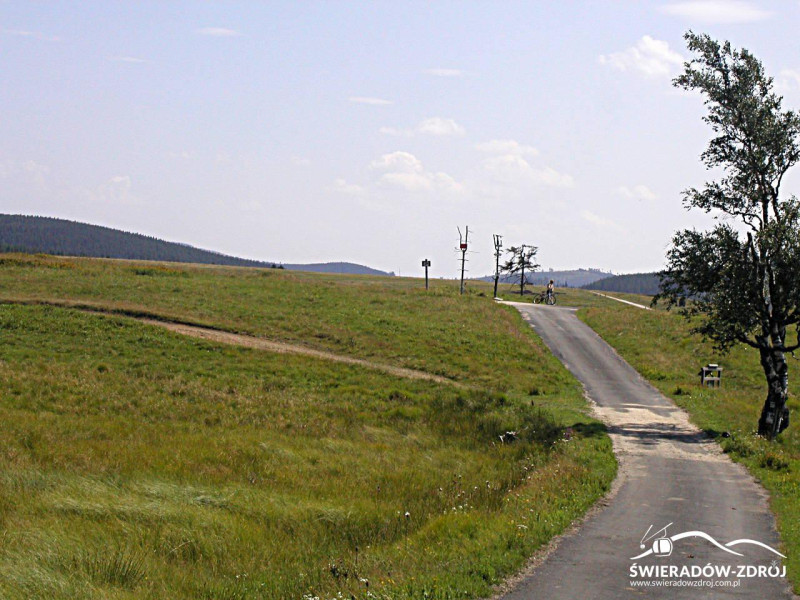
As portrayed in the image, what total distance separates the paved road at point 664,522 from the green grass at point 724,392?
0.40 metres

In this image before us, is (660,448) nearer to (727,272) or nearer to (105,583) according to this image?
(727,272)

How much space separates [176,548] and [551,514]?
21.3 feet

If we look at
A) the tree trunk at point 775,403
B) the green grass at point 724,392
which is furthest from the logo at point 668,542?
the tree trunk at point 775,403

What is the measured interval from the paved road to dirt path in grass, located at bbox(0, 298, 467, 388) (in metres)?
11.4

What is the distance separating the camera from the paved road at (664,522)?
971 centimetres

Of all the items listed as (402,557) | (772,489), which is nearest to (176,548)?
(402,557)

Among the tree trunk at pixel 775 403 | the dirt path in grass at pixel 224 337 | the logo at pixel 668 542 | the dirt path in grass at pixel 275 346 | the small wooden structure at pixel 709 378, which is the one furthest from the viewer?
the small wooden structure at pixel 709 378

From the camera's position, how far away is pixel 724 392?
35.0 m

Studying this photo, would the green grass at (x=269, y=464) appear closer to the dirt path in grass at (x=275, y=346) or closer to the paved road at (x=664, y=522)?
the paved road at (x=664, y=522)

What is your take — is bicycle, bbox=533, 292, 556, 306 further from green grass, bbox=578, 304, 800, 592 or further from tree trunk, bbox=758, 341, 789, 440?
tree trunk, bbox=758, 341, 789, 440

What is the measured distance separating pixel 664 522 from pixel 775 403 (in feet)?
41.9

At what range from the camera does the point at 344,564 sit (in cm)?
1039

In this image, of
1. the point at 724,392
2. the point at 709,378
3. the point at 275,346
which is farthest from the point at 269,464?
the point at 709,378

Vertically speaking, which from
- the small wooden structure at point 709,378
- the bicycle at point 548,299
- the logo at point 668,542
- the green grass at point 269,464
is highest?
the bicycle at point 548,299
